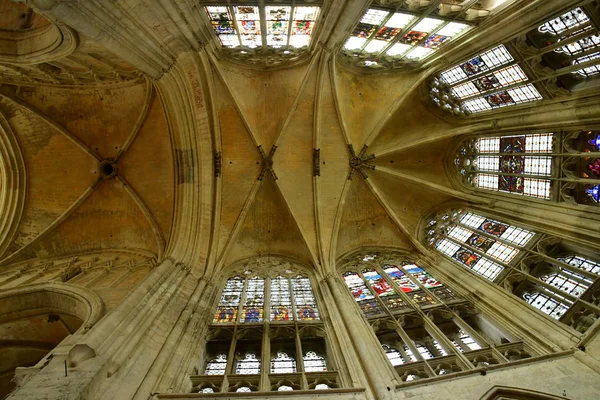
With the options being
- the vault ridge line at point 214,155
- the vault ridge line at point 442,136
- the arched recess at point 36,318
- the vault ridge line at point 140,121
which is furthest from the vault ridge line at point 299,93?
the arched recess at point 36,318

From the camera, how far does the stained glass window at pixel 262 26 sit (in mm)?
10482

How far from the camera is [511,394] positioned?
19.6ft

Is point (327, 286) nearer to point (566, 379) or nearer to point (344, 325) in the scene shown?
point (344, 325)

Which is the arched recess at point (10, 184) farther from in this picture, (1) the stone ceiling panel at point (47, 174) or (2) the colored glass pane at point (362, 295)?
(2) the colored glass pane at point (362, 295)

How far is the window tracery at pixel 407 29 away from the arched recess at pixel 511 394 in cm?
875

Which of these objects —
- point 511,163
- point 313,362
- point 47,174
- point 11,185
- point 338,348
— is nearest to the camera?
point 338,348

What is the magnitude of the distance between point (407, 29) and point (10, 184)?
14.6 meters

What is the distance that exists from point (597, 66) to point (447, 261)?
21.3 feet

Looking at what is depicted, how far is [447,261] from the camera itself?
39.4 ft

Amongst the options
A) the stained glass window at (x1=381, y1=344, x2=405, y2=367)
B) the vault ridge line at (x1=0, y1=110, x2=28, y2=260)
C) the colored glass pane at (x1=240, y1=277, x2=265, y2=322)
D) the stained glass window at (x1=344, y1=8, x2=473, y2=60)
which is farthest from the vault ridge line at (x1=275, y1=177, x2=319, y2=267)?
the vault ridge line at (x1=0, y1=110, x2=28, y2=260)

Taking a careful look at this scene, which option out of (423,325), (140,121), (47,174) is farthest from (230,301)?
(47,174)

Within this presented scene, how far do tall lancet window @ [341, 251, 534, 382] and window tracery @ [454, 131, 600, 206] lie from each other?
3904 mm

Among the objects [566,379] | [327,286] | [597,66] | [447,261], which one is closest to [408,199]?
[447,261]

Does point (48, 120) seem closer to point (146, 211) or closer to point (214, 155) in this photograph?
point (146, 211)
